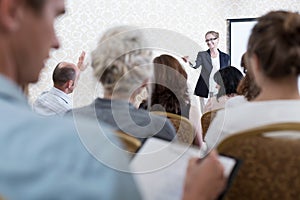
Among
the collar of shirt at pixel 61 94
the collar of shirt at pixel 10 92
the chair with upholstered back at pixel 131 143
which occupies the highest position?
the collar of shirt at pixel 10 92

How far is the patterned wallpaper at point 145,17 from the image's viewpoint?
5387mm

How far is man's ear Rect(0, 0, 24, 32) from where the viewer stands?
1.83ft

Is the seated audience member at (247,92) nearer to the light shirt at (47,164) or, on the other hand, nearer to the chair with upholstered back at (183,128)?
the chair with upholstered back at (183,128)

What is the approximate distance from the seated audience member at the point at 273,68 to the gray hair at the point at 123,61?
518 mm

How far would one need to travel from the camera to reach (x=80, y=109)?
42.3 inches

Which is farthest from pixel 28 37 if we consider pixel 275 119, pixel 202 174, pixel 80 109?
pixel 275 119

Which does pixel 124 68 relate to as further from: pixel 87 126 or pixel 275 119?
pixel 275 119

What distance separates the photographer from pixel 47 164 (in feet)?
1.58

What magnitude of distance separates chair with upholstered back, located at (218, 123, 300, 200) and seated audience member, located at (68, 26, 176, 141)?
0.50 ft

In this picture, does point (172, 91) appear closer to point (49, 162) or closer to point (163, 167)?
point (163, 167)

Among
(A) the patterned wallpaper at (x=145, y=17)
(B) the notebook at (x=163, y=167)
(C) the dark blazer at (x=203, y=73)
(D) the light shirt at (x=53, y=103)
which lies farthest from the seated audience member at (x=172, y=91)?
(A) the patterned wallpaper at (x=145, y=17)

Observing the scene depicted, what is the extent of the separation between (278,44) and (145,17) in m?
4.56

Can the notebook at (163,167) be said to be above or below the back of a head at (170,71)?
above

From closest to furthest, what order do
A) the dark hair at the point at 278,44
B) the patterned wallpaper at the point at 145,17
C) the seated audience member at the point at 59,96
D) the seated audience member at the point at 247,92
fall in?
1. the dark hair at the point at 278,44
2. the seated audience member at the point at 247,92
3. the seated audience member at the point at 59,96
4. the patterned wallpaper at the point at 145,17
